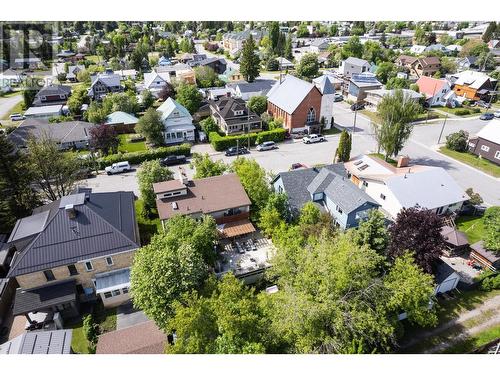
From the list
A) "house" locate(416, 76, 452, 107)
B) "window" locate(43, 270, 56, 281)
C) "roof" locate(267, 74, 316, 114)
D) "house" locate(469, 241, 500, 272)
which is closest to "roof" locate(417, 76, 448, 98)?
"house" locate(416, 76, 452, 107)

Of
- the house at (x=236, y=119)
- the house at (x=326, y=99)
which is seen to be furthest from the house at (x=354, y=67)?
the house at (x=236, y=119)

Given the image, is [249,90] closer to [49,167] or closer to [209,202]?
[209,202]

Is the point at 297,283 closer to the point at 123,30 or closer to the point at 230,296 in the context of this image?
the point at 230,296

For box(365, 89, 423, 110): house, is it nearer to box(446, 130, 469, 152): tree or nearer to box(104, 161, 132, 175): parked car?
box(446, 130, 469, 152): tree

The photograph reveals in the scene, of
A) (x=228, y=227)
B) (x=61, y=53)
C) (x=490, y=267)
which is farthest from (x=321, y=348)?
(x=61, y=53)

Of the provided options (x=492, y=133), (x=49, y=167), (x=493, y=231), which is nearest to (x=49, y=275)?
(x=49, y=167)

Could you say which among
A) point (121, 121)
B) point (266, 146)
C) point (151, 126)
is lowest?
point (266, 146)
